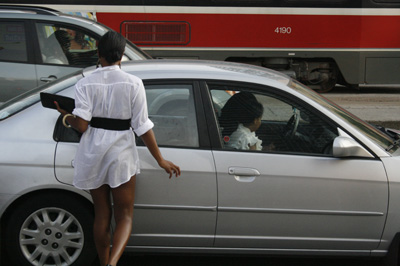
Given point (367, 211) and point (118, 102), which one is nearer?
point (118, 102)

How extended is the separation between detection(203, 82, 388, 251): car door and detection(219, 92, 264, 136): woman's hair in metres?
0.04

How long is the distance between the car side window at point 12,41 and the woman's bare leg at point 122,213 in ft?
14.9

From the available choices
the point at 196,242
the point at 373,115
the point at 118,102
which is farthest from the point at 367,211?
the point at 373,115

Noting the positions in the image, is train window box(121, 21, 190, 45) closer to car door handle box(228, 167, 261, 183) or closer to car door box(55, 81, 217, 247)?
car door box(55, 81, 217, 247)

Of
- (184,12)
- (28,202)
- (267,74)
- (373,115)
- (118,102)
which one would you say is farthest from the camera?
(184,12)

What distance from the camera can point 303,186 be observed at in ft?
13.3

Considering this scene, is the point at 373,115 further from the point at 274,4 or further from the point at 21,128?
the point at 21,128

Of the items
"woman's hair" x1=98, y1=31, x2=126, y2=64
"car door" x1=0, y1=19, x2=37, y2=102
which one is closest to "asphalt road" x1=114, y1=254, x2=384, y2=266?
"woman's hair" x1=98, y1=31, x2=126, y2=64

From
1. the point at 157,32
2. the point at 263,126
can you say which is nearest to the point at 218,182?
the point at 263,126

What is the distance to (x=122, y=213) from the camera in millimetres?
3717

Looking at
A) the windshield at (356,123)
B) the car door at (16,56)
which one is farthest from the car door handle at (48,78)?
the windshield at (356,123)

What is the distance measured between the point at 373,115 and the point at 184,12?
4.82 m

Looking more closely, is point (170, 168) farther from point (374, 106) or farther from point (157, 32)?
point (157, 32)

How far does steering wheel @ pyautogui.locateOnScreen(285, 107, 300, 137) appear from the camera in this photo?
423 centimetres
